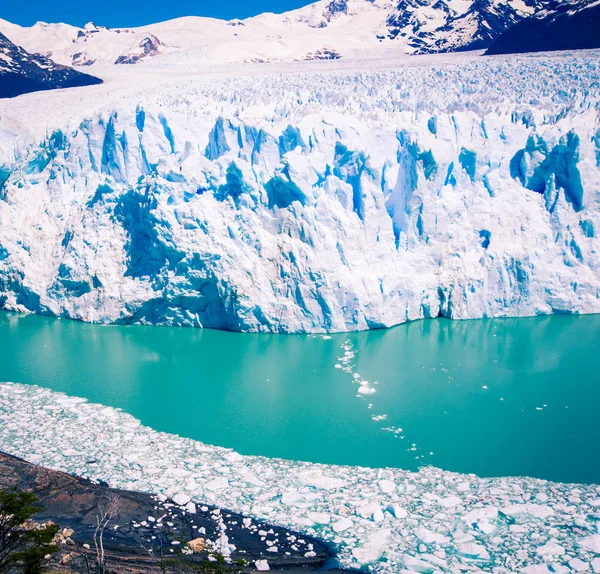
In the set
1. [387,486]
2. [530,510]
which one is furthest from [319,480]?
[530,510]

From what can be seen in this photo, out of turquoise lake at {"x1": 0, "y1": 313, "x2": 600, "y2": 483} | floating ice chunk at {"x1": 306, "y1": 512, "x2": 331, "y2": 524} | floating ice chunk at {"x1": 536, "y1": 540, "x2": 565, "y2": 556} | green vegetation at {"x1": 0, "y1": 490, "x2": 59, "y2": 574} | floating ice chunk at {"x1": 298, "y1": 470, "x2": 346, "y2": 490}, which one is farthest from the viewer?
turquoise lake at {"x1": 0, "y1": 313, "x2": 600, "y2": 483}

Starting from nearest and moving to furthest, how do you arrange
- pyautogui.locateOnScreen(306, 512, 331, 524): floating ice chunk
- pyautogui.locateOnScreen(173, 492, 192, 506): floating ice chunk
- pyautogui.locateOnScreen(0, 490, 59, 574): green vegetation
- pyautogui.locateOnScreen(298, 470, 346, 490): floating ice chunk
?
pyautogui.locateOnScreen(0, 490, 59, 574): green vegetation, pyautogui.locateOnScreen(306, 512, 331, 524): floating ice chunk, pyautogui.locateOnScreen(173, 492, 192, 506): floating ice chunk, pyautogui.locateOnScreen(298, 470, 346, 490): floating ice chunk

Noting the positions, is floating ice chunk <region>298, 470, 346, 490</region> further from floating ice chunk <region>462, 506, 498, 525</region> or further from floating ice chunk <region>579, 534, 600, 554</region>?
floating ice chunk <region>579, 534, 600, 554</region>

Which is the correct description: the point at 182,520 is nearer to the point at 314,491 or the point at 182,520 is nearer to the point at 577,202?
the point at 314,491

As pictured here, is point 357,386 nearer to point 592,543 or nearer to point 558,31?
point 592,543

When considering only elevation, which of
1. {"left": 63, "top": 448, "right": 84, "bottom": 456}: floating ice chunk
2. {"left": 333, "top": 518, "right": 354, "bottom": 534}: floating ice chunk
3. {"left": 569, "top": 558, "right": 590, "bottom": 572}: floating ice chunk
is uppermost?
{"left": 63, "top": 448, "right": 84, "bottom": 456}: floating ice chunk

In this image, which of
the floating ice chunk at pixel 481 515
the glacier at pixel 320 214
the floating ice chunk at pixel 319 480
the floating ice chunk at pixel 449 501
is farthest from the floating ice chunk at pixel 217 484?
the glacier at pixel 320 214

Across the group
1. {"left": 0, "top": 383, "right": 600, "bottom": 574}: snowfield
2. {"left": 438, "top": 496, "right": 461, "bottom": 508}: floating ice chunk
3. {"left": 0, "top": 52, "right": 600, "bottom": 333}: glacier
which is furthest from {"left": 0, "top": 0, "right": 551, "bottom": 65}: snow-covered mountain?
{"left": 438, "top": 496, "right": 461, "bottom": 508}: floating ice chunk
